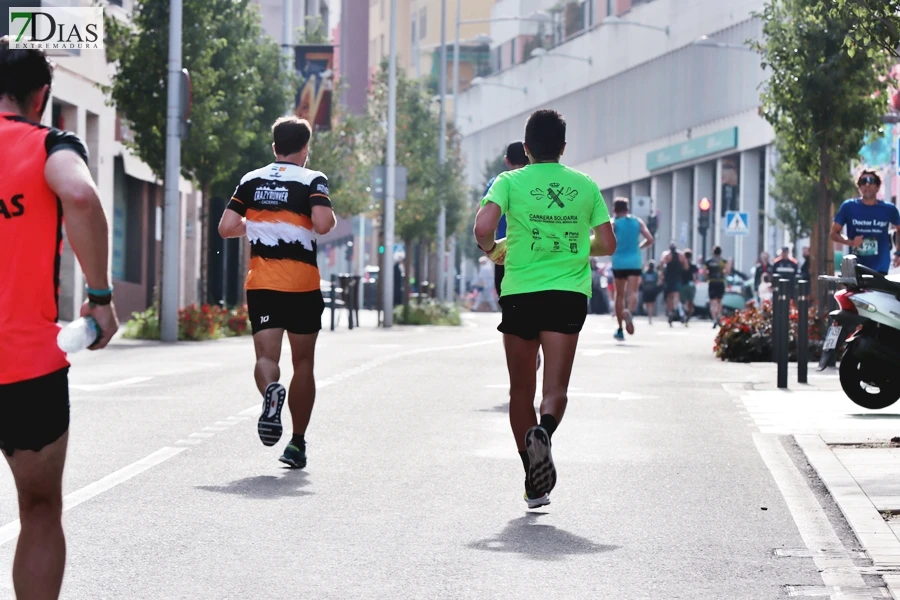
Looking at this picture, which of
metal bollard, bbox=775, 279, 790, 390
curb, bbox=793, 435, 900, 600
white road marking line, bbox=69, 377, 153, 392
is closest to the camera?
curb, bbox=793, 435, 900, 600

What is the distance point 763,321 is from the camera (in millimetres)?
22828

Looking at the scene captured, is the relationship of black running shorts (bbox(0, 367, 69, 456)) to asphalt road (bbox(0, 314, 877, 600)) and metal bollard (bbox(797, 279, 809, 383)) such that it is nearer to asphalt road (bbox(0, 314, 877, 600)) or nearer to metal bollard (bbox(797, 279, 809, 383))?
asphalt road (bbox(0, 314, 877, 600))

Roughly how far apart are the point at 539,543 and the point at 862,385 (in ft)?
23.5

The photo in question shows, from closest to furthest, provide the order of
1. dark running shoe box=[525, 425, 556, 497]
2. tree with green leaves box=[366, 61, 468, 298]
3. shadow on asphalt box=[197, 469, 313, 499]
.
Result: dark running shoe box=[525, 425, 556, 497]
shadow on asphalt box=[197, 469, 313, 499]
tree with green leaves box=[366, 61, 468, 298]

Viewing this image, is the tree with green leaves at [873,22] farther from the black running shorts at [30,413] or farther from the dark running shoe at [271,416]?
the black running shorts at [30,413]

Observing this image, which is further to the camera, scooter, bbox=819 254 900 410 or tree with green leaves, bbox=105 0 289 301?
tree with green leaves, bbox=105 0 289 301

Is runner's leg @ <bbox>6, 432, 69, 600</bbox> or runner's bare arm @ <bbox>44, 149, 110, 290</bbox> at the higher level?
runner's bare arm @ <bbox>44, 149, 110, 290</bbox>

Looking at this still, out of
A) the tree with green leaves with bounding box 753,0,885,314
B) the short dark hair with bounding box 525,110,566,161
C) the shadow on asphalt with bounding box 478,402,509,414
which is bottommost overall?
the shadow on asphalt with bounding box 478,402,509,414

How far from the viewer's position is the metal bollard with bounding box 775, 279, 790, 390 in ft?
57.0

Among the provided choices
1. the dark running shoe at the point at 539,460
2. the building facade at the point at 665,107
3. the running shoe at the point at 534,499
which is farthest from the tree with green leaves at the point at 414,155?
the dark running shoe at the point at 539,460

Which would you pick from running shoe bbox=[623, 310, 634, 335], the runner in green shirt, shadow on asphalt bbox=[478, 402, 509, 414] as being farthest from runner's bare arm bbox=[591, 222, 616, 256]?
running shoe bbox=[623, 310, 634, 335]

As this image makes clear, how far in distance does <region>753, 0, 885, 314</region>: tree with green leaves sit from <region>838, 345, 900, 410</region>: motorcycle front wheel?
8323 mm

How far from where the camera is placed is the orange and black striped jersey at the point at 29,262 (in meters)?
5.12

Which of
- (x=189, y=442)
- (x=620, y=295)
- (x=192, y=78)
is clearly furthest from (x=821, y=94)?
(x=189, y=442)
